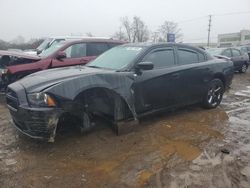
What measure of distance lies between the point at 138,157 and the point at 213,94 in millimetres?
3630

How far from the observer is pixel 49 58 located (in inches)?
327

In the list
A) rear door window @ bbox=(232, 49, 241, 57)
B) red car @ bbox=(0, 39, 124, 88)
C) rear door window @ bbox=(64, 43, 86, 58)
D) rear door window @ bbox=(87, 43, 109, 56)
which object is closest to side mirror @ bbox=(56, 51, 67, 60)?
red car @ bbox=(0, 39, 124, 88)

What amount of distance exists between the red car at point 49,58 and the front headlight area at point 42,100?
3794mm

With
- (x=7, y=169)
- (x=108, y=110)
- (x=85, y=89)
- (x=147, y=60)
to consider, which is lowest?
(x=7, y=169)

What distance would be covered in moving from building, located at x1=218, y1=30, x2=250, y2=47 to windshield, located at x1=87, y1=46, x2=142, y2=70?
6644cm

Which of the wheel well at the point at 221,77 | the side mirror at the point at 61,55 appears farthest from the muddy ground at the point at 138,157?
the side mirror at the point at 61,55

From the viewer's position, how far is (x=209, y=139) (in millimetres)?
5223

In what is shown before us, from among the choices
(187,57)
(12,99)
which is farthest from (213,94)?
(12,99)

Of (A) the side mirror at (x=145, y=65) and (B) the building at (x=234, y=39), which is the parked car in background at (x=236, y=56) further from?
(B) the building at (x=234, y=39)

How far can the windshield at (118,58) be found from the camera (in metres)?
5.56

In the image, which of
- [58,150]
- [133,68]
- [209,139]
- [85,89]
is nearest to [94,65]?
[133,68]

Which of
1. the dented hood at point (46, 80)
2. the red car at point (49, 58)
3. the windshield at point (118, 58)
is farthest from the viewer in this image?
the red car at point (49, 58)

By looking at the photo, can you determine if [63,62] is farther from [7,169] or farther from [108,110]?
[7,169]

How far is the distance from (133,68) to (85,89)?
1.14m
